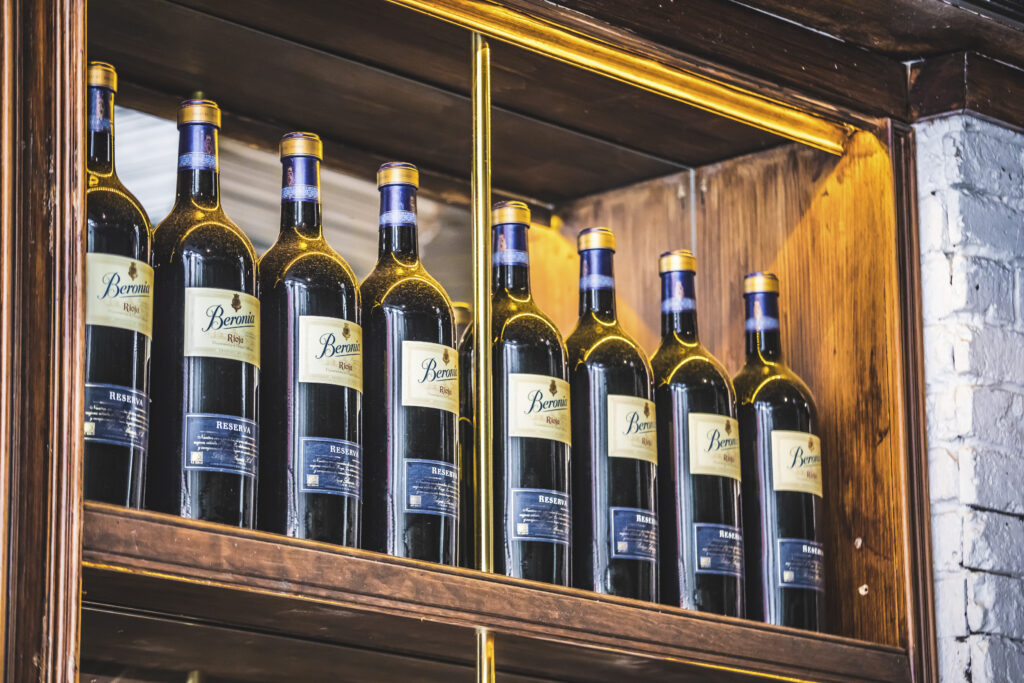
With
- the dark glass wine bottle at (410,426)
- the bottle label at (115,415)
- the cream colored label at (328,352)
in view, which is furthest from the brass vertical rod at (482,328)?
the bottle label at (115,415)

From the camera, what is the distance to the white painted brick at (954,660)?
5.53 feet

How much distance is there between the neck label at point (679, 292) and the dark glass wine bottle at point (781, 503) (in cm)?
12

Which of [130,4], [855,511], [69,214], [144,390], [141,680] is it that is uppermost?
[130,4]

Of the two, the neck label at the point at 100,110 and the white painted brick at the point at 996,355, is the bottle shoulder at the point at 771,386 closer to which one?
the white painted brick at the point at 996,355

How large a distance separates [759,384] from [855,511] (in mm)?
181

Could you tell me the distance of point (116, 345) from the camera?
4.11 ft

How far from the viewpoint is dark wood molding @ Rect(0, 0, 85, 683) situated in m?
1.08

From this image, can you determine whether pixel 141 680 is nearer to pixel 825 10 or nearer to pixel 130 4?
pixel 130 4

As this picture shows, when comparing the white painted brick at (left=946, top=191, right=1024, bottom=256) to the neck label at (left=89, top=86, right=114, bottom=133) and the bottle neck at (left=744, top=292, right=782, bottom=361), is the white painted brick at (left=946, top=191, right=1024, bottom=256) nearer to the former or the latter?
the bottle neck at (left=744, top=292, right=782, bottom=361)

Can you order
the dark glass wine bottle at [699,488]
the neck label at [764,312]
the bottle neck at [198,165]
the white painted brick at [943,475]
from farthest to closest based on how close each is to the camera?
1. the neck label at [764,312]
2. the white painted brick at [943,475]
3. the dark glass wine bottle at [699,488]
4. the bottle neck at [198,165]

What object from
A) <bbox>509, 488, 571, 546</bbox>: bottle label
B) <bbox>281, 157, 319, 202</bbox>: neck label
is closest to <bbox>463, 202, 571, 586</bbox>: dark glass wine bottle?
<bbox>509, 488, 571, 546</bbox>: bottle label

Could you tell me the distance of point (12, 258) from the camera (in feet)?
3.65

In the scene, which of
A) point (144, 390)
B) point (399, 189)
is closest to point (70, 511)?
point (144, 390)

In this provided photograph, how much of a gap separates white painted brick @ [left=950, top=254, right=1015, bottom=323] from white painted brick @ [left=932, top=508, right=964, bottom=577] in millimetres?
238
